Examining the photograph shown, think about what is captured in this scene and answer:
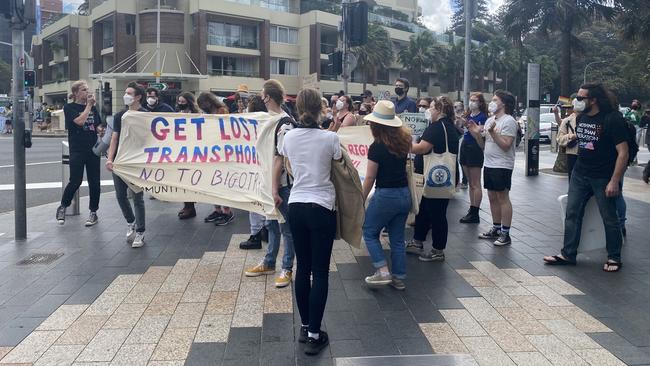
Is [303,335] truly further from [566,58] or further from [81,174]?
[566,58]

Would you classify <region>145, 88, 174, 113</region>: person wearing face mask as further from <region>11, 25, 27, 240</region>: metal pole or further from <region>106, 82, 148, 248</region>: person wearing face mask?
<region>11, 25, 27, 240</region>: metal pole

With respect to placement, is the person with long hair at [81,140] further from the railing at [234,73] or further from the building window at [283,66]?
the building window at [283,66]

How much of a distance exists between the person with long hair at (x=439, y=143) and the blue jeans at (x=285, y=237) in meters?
1.67

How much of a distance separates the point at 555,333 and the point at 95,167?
21.5 ft

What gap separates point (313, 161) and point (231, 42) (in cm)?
4673

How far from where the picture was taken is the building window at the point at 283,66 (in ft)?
171

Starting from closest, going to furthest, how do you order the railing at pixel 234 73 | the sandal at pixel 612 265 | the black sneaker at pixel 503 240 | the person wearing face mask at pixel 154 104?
the sandal at pixel 612 265 < the black sneaker at pixel 503 240 < the person wearing face mask at pixel 154 104 < the railing at pixel 234 73

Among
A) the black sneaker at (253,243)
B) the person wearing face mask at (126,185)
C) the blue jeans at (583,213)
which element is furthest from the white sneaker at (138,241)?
the blue jeans at (583,213)

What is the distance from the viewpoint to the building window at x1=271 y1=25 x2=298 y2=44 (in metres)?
52.0

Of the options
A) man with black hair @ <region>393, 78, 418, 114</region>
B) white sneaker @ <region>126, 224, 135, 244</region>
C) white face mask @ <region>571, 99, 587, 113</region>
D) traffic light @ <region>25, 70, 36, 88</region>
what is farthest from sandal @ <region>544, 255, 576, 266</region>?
traffic light @ <region>25, 70, 36, 88</region>

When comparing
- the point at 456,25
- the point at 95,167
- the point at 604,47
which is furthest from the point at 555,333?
the point at 456,25

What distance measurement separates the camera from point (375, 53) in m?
57.5

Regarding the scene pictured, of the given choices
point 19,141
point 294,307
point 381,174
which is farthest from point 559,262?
point 19,141

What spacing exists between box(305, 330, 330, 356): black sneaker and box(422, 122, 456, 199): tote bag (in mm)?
2645
